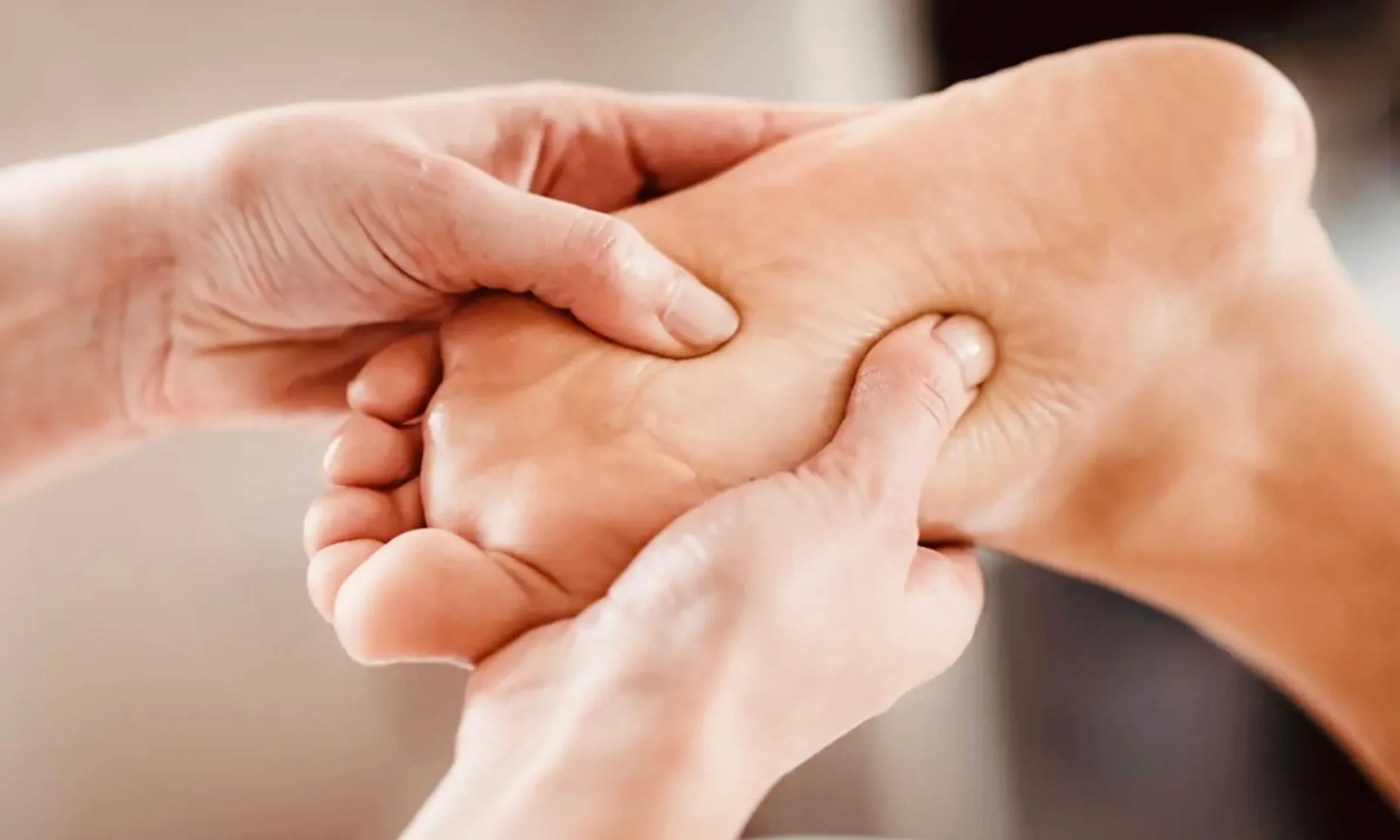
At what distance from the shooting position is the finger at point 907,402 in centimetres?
49

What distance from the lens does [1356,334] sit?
573mm

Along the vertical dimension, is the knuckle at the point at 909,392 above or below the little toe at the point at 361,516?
above

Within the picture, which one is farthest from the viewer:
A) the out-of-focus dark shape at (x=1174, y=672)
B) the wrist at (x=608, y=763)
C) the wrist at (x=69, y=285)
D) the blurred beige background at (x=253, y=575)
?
the blurred beige background at (x=253, y=575)

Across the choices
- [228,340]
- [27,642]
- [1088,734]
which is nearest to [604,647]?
[228,340]

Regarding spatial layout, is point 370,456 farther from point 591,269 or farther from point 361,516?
point 591,269

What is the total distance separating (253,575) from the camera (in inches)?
37.6

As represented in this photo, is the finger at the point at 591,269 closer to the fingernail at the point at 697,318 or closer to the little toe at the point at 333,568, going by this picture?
the fingernail at the point at 697,318

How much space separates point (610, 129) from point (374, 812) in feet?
1.90

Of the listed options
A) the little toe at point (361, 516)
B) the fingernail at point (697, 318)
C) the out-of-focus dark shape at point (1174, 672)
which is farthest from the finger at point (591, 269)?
the out-of-focus dark shape at point (1174, 672)

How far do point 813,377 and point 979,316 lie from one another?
85 mm

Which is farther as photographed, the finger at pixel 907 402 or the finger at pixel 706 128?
the finger at pixel 706 128

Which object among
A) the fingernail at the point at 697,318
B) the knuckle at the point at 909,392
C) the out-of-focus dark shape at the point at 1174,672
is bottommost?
the out-of-focus dark shape at the point at 1174,672

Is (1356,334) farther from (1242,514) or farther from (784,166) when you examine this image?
(784,166)

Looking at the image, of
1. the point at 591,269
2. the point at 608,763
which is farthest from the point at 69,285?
the point at 608,763
